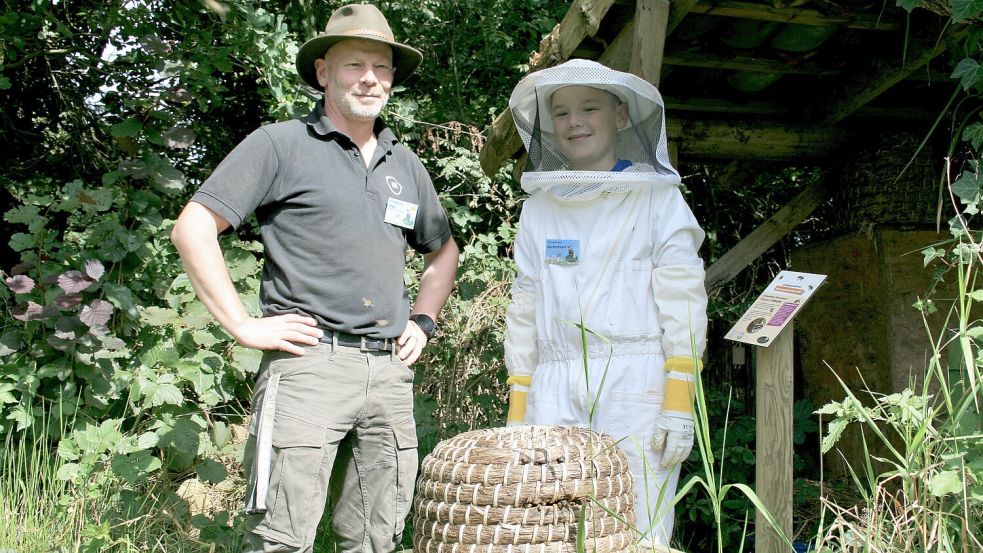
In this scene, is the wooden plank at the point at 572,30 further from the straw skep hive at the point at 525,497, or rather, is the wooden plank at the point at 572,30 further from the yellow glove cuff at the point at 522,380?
the straw skep hive at the point at 525,497

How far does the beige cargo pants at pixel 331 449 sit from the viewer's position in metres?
2.40

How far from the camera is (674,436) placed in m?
2.57

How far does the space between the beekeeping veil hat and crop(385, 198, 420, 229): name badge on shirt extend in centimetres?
45

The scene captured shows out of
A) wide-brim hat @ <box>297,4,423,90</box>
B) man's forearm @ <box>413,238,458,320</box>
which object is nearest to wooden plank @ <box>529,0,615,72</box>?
wide-brim hat @ <box>297,4,423,90</box>

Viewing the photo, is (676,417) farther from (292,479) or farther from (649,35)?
(649,35)

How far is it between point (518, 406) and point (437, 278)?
1.88 feet

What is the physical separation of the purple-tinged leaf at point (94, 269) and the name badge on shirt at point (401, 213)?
1.81 m

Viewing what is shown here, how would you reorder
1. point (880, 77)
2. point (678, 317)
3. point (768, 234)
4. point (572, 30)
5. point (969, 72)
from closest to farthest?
point (969, 72) → point (678, 317) → point (572, 30) → point (880, 77) → point (768, 234)

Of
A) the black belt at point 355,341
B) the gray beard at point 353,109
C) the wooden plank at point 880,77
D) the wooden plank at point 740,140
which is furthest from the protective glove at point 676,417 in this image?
the wooden plank at point 740,140

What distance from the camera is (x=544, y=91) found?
3.09m

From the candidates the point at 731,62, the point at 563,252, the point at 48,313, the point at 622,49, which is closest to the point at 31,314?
the point at 48,313

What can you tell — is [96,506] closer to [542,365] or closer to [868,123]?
[542,365]

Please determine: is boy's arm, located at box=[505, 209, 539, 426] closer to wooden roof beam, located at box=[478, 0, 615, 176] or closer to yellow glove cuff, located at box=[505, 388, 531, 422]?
yellow glove cuff, located at box=[505, 388, 531, 422]

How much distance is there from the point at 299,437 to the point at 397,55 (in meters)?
1.44
